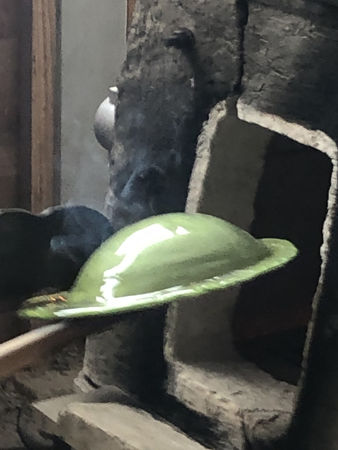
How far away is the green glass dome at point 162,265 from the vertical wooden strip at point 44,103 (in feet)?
2.83

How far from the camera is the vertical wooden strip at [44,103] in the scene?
6.24 feet

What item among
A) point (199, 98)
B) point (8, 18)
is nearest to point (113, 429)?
point (199, 98)

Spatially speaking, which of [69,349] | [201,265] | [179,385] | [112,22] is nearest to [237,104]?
[201,265]

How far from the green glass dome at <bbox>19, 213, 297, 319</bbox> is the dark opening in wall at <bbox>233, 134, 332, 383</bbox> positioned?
1.29 ft

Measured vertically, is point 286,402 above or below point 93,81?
below

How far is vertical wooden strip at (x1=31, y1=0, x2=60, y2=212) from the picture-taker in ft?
6.24

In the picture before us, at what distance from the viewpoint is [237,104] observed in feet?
3.96

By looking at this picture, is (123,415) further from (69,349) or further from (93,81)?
(93,81)

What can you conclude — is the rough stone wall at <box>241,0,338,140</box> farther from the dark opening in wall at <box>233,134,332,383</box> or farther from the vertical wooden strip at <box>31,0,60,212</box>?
the vertical wooden strip at <box>31,0,60,212</box>

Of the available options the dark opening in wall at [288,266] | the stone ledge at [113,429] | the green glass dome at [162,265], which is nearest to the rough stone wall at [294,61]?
the green glass dome at [162,265]

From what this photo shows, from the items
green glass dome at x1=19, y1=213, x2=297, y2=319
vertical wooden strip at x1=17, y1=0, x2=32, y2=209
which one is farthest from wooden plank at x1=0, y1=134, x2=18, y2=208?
green glass dome at x1=19, y1=213, x2=297, y2=319

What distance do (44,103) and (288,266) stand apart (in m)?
0.64

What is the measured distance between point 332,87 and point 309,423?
1.35 ft

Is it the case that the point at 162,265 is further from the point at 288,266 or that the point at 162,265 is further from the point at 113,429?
the point at 288,266
